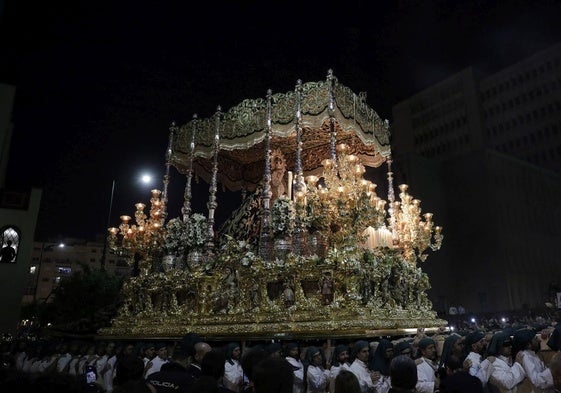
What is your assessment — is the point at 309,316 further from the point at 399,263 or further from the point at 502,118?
the point at 502,118

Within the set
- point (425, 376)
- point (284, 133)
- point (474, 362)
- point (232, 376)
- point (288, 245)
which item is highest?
point (284, 133)

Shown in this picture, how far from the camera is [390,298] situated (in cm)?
1025

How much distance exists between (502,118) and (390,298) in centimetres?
2580

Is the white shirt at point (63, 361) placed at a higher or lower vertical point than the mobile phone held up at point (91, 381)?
lower

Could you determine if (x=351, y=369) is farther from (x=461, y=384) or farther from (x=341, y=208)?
(x=341, y=208)

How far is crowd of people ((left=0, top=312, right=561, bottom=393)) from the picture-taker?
282cm

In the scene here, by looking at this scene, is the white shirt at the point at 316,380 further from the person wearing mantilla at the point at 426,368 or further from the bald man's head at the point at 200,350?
the bald man's head at the point at 200,350

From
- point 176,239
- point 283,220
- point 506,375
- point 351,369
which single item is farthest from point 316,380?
point 176,239

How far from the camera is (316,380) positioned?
6.35m

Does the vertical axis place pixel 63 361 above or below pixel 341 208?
below

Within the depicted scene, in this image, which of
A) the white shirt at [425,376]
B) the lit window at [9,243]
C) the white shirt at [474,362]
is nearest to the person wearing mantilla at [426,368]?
the white shirt at [425,376]

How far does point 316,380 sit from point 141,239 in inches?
377

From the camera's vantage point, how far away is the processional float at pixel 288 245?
9.45 metres

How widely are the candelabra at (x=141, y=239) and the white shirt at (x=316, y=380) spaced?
8568 millimetres
